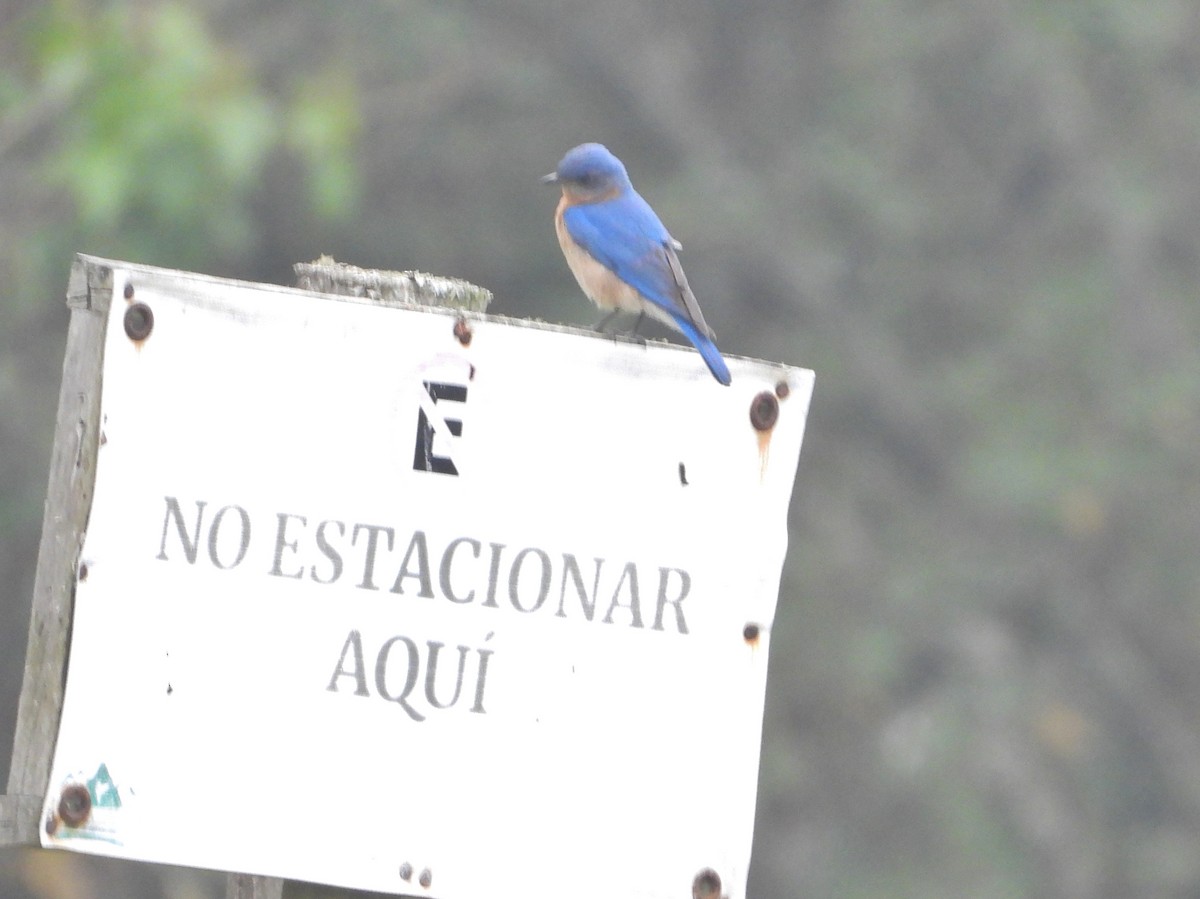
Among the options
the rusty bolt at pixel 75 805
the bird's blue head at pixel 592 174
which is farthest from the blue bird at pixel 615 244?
the rusty bolt at pixel 75 805

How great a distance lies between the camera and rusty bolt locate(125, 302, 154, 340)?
2.32m

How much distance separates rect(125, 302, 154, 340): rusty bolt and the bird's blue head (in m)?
1.68

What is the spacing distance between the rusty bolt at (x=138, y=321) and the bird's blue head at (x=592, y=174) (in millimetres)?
1678

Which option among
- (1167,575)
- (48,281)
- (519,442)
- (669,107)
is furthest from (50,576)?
(1167,575)

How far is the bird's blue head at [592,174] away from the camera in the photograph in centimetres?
391

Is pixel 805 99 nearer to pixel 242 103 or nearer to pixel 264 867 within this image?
pixel 242 103

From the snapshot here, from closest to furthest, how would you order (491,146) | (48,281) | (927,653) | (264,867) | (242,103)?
(264,867), (242,103), (48,281), (491,146), (927,653)

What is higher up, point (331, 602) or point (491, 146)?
point (491, 146)

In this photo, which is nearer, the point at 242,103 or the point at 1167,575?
the point at 242,103

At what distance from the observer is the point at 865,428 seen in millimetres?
11117

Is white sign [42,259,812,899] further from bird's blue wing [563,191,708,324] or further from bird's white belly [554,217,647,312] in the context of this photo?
bird's white belly [554,217,647,312]

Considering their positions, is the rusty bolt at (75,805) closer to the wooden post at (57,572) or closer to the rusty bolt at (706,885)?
the wooden post at (57,572)

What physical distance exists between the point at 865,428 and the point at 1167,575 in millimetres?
2075

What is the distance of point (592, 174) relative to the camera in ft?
12.9
